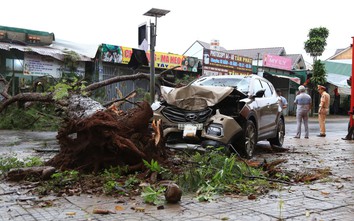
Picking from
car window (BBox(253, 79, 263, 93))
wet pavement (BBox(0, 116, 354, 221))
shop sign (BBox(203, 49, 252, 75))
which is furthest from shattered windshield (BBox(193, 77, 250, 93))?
shop sign (BBox(203, 49, 252, 75))

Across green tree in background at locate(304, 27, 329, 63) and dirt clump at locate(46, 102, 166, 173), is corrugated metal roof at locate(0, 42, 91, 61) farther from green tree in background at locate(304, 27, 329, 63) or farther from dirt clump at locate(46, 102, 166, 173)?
green tree in background at locate(304, 27, 329, 63)

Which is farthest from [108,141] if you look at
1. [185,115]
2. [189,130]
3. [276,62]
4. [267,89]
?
[276,62]

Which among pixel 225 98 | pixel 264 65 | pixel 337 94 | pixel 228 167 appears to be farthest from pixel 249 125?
pixel 337 94

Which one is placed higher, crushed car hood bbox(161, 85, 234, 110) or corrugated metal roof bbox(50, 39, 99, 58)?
corrugated metal roof bbox(50, 39, 99, 58)

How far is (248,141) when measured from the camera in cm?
808

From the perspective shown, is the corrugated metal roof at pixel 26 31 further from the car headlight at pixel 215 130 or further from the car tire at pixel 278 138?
the car headlight at pixel 215 130

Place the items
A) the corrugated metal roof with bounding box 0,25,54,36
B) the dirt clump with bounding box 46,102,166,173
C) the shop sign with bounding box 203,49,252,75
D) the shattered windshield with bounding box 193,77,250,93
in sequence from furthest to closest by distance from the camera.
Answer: the shop sign with bounding box 203,49,252,75
the corrugated metal roof with bounding box 0,25,54,36
the shattered windshield with bounding box 193,77,250,93
the dirt clump with bounding box 46,102,166,173

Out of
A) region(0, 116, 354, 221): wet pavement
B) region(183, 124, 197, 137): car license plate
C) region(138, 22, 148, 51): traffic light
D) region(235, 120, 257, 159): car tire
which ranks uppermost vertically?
region(138, 22, 148, 51): traffic light

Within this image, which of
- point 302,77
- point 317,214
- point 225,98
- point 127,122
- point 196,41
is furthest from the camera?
point 196,41

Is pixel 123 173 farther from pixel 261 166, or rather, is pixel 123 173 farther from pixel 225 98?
pixel 225 98

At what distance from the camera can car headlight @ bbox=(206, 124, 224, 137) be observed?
7227mm

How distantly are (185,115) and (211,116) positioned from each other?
53cm

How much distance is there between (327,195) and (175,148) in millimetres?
3170

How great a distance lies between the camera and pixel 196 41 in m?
39.1
